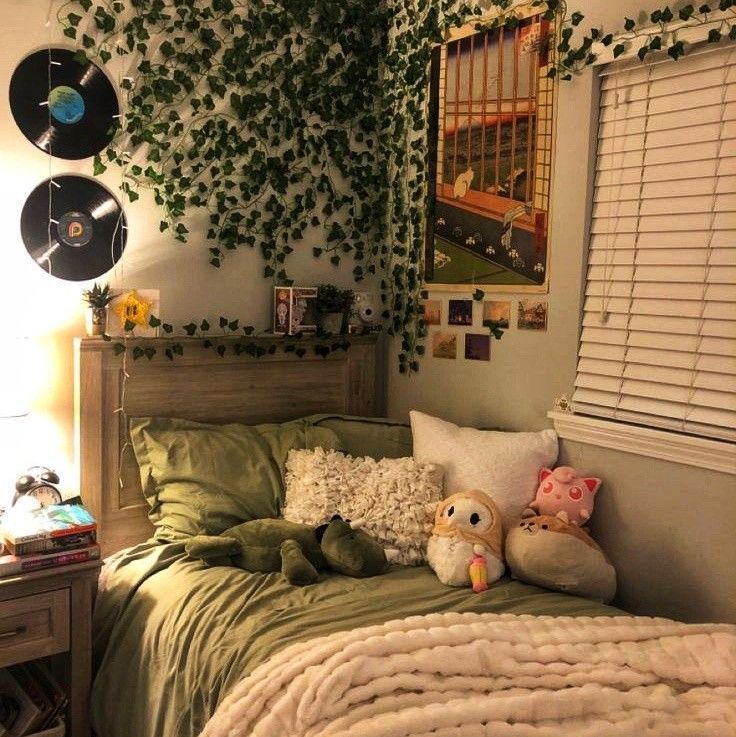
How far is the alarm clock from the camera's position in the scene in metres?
2.38

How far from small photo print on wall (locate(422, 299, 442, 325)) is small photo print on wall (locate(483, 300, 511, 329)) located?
0.23 m

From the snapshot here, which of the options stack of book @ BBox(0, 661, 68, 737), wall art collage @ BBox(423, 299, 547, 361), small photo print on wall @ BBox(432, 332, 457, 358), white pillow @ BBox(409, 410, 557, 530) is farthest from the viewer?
small photo print on wall @ BBox(432, 332, 457, 358)

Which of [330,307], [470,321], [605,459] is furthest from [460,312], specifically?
[605,459]

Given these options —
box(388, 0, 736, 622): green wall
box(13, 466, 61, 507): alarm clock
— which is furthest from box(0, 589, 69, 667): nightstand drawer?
box(388, 0, 736, 622): green wall

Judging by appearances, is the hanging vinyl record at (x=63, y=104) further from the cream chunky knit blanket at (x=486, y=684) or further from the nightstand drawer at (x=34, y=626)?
the cream chunky knit blanket at (x=486, y=684)

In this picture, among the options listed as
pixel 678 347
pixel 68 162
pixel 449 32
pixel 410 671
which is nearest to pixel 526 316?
pixel 678 347

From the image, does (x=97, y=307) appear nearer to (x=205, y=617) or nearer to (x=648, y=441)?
(x=205, y=617)

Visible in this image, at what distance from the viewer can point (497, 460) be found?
101 inches

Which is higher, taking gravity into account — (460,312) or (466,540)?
(460,312)

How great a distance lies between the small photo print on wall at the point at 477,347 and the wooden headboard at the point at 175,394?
0.45m

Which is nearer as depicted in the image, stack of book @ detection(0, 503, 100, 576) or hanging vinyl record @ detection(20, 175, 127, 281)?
stack of book @ detection(0, 503, 100, 576)

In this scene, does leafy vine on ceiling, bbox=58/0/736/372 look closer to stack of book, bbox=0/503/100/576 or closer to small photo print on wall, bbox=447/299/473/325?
small photo print on wall, bbox=447/299/473/325

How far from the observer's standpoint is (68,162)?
2572 millimetres

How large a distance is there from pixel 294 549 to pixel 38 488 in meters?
0.80
